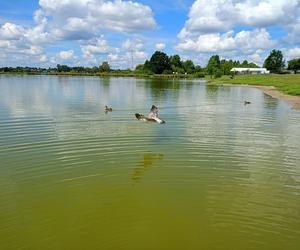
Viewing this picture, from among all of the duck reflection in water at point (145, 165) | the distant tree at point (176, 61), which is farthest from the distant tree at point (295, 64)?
the duck reflection in water at point (145, 165)

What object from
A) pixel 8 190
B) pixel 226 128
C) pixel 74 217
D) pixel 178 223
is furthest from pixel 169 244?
pixel 226 128

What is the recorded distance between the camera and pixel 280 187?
11852 millimetres

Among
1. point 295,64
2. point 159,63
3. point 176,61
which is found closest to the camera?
point 295,64

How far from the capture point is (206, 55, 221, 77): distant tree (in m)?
169

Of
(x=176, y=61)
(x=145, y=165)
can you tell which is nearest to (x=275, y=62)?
(x=176, y=61)

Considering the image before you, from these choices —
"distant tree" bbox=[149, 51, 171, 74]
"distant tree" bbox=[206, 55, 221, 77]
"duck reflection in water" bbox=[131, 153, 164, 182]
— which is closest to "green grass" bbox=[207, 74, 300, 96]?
"duck reflection in water" bbox=[131, 153, 164, 182]

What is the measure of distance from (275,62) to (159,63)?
61166 mm

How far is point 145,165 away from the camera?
46.4 feet

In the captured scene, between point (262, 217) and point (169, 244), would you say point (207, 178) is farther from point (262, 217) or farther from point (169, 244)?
point (169, 244)

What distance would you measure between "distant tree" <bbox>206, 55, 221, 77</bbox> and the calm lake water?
15061 cm

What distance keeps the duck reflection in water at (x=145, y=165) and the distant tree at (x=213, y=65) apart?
153 metres

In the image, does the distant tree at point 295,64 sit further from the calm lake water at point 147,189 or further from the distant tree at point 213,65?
the calm lake water at point 147,189

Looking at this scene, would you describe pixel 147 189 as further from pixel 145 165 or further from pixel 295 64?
pixel 295 64

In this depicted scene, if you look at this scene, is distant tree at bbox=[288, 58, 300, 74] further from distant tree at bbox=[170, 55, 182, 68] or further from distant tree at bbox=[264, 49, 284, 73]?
distant tree at bbox=[170, 55, 182, 68]
